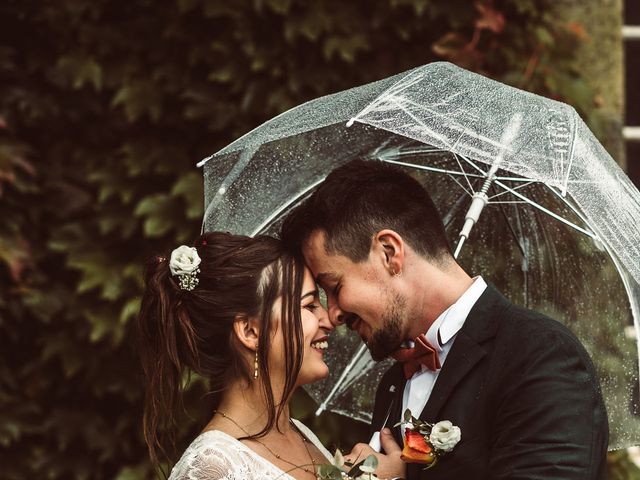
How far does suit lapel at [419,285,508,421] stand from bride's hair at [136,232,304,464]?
1.62 ft

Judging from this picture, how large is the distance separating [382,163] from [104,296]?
194 cm

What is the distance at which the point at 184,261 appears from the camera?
304 centimetres

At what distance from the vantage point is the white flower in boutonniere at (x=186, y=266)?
303cm

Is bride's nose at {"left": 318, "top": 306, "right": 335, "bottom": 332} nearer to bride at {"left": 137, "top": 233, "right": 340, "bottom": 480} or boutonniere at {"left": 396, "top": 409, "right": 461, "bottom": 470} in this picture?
bride at {"left": 137, "top": 233, "right": 340, "bottom": 480}

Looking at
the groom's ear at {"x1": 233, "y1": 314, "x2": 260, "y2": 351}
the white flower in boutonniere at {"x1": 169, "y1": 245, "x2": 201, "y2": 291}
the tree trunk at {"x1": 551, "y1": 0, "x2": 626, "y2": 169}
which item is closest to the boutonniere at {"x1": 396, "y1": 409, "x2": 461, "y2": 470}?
the groom's ear at {"x1": 233, "y1": 314, "x2": 260, "y2": 351}

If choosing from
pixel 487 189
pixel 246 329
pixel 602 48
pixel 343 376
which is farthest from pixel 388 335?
pixel 602 48

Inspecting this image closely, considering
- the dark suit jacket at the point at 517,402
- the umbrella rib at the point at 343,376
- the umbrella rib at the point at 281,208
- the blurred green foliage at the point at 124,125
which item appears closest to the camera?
the dark suit jacket at the point at 517,402

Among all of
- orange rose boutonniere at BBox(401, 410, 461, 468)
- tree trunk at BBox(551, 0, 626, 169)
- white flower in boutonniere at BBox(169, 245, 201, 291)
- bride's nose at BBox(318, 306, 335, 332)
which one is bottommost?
orange rose boutonniere at BBox(401, 410, 461, 468)

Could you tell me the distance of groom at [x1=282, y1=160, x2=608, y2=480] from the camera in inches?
98.3

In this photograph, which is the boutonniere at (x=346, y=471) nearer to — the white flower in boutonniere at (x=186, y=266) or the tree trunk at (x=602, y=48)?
the white flower in boutonniere at (x=186, y=266)

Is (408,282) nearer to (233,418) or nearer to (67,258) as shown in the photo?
(233,418)

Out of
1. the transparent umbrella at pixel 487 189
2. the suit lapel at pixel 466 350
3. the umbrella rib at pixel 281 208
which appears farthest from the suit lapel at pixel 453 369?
the umbrella rib at pixel 281 208

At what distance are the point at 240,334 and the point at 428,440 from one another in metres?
0.76

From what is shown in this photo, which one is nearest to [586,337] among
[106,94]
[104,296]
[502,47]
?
[502,47]
